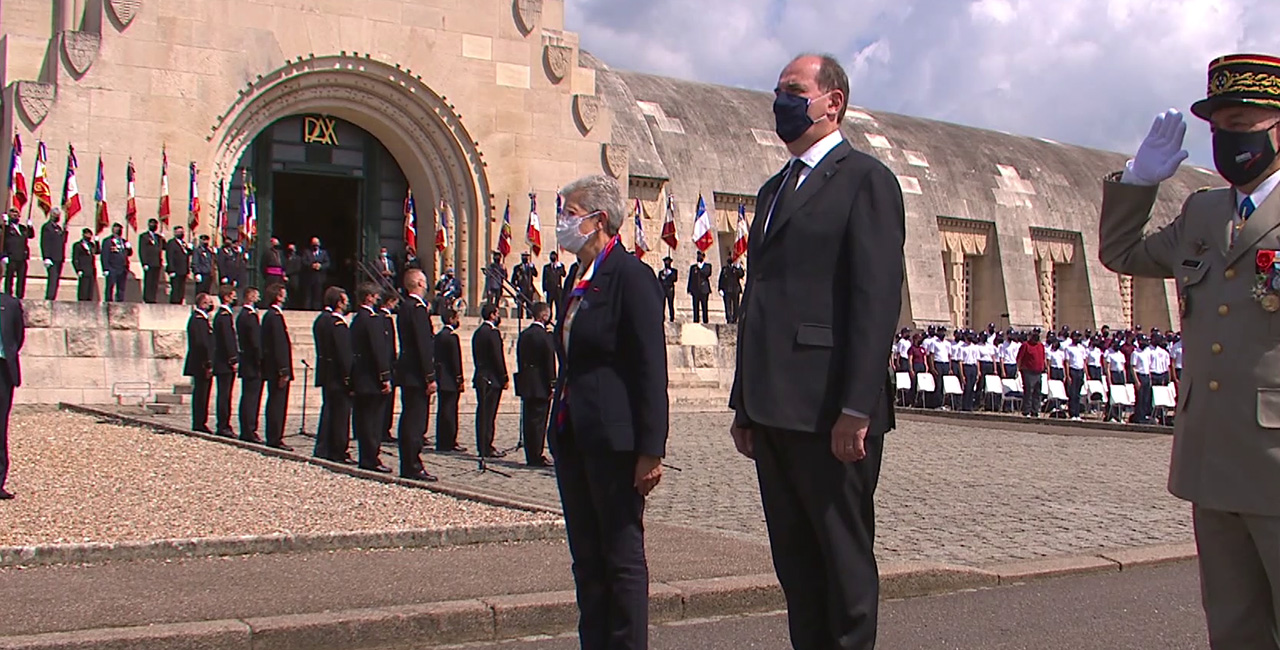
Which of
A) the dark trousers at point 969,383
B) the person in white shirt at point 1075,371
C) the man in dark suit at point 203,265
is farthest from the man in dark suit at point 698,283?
the man in dark suit at point 203,265

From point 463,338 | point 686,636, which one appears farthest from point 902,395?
point 686,636

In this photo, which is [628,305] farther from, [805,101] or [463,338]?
[463,338]

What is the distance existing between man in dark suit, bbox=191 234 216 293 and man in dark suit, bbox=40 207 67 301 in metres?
1.98

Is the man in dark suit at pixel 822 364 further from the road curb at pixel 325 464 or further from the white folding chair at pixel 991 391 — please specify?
the white folding chair at pixel 991 391

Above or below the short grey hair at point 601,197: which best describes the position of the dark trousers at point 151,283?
above

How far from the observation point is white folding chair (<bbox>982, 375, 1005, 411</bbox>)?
25531mm

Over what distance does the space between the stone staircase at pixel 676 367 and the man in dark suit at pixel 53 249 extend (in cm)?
305

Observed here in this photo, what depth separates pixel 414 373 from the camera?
11672 millimetres

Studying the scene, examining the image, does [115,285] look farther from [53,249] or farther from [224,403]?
[224,403]

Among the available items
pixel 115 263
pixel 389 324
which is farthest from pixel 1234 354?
pixel 115 263

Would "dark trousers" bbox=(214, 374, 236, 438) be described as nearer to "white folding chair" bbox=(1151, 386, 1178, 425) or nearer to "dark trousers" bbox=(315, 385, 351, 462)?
"dark trousers" bbox=(315, 385, 351, 462)

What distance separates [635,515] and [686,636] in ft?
5.50

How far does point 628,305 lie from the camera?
443 centimetres

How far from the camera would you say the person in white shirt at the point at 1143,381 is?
75.8 ft
